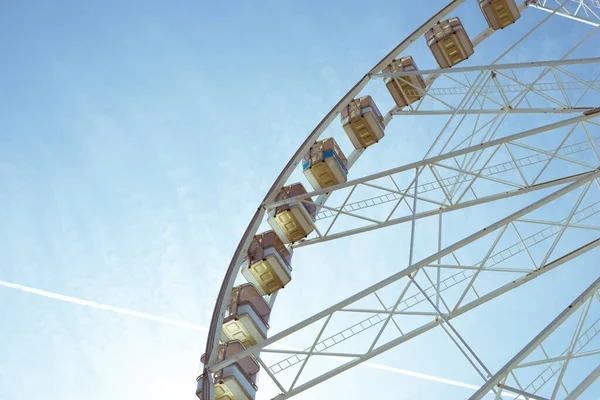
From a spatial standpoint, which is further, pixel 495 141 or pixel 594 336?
pixel 495 141

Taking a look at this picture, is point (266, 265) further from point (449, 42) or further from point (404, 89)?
point (449, 42)

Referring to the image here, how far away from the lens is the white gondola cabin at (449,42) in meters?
19.3

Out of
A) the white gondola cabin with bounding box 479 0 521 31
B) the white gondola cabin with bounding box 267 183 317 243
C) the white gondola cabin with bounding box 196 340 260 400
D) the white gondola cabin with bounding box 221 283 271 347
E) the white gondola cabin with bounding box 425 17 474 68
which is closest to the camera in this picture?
the white gondola cabin with bounding box 196 340 260 400

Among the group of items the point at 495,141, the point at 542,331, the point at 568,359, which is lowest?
the point at 568,359

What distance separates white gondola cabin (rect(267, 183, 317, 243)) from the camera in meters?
16.0

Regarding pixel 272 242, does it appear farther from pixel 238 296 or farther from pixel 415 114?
pixel 415 114

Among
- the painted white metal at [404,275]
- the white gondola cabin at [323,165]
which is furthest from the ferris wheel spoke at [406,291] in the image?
the white gondola cabin at [323,165]

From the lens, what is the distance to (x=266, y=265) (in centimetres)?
1502

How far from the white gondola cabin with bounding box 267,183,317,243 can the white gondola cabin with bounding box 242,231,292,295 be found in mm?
552

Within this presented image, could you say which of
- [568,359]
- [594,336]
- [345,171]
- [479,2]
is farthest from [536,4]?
[568,359]

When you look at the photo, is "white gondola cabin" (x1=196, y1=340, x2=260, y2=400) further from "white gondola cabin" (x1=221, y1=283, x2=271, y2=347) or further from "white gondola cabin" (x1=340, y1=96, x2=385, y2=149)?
"white gondola cabin" (x1=340, y1=96, x2=385, y2=149)

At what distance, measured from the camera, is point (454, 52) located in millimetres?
19469

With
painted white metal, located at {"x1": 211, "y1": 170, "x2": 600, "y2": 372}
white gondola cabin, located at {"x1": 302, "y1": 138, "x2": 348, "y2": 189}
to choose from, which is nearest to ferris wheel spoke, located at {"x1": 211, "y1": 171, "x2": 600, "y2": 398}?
painted white metal, located at {"x1": 211, "y1": 170, "x2": 600, "y2": 372}

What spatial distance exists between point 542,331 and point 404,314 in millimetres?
3402
